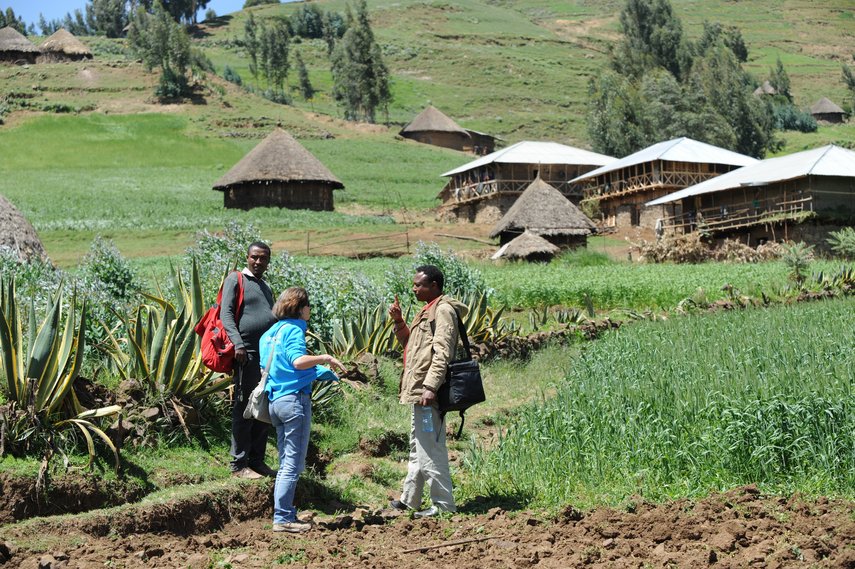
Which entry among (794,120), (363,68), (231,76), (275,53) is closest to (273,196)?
(363,68)

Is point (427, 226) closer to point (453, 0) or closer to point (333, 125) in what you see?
point (333, 125)

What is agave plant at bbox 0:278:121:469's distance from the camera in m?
5.73

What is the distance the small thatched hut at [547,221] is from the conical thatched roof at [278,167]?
13.5 m

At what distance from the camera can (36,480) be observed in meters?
5.43

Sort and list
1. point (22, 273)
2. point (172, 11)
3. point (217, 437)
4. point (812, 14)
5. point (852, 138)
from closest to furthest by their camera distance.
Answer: point (217, 437) < point (22, 273) < point (852, 138) < point (172, 11) < point (812, 14)

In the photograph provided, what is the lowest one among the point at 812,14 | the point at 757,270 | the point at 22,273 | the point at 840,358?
the point at 757,270

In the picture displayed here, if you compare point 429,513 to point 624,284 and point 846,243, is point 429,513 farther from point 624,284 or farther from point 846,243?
point 846,243

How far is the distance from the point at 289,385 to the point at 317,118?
67009mm

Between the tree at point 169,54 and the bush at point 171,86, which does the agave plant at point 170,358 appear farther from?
the bush at point 171,86

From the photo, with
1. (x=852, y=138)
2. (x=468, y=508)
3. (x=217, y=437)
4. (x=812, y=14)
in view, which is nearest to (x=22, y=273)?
(x=217, y=437)

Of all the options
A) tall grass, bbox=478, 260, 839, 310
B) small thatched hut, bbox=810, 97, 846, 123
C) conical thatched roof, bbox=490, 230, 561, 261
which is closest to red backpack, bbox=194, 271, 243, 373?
tall grass, bbox=478, 260, 839, 310

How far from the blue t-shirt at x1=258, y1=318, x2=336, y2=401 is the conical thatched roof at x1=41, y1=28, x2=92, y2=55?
85.4 metres

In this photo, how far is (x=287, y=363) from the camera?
18.9 feet

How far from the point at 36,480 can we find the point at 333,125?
66.0 m
